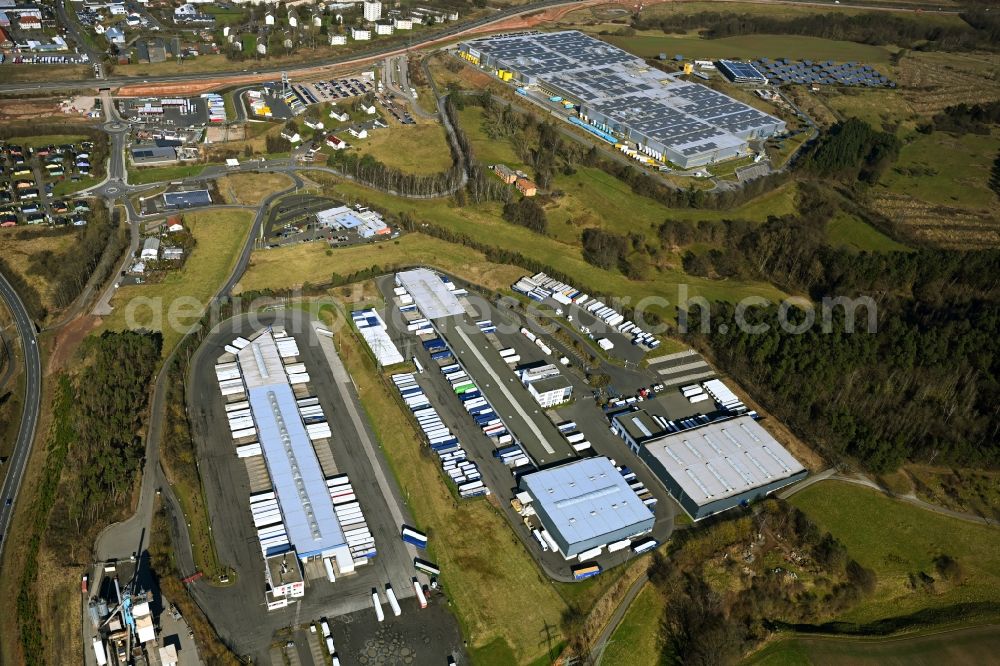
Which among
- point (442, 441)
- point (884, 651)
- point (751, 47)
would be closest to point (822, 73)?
point (751, 47)

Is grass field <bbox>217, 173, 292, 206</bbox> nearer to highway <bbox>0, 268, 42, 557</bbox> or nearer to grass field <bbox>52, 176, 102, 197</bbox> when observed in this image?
grass field <bbox>52, 176, 102, 197</bbox>

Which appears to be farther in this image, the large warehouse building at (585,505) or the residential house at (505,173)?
the residential house at (505,173)

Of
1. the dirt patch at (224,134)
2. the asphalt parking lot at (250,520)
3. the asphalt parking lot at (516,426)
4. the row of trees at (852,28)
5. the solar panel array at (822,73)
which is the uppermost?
the row of trees at (852,28)

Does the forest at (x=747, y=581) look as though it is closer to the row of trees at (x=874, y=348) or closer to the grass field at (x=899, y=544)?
the grass field at (x=899, y=544)

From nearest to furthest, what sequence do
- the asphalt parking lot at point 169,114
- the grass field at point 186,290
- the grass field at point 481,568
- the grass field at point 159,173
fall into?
the grass field at point 481,568
the grass field at point 186,290
the grass field at point 159,173
the asphalt parking lot at point 169,114

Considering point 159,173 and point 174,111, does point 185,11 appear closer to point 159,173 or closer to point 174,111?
point 174,111

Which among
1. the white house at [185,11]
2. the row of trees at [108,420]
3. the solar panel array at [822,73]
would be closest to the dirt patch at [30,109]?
the white house at [185,11]

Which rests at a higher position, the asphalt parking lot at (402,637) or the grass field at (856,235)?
the grass field at (856,235)
